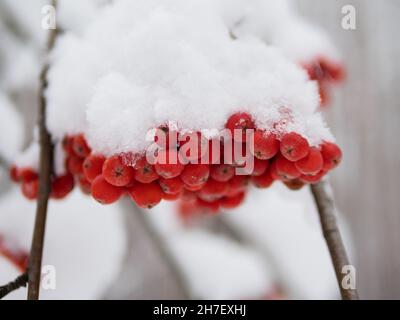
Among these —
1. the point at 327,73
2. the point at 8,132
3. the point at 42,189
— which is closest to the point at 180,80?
the point at 42,189

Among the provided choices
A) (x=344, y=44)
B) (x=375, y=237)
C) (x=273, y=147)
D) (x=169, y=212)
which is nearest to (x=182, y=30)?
(x=273, y=147)

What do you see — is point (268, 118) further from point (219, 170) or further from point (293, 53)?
point (293, 53)

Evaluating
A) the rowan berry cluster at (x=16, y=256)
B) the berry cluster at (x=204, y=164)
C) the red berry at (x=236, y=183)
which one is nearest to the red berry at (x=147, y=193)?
the berry cluster at (x=204, y=164)

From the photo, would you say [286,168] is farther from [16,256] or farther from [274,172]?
[16,256]

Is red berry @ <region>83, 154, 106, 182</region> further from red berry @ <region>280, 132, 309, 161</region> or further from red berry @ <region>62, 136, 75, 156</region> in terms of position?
red berry @ <region>280, 132, 309, 161</region>

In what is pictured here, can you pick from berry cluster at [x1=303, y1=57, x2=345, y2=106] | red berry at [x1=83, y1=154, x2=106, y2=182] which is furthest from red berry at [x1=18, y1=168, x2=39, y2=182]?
berry cluster at [x1=303, y1=57, x2=345, y2=106]

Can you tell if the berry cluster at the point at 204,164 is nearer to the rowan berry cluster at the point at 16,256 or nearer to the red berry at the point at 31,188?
the red berry at the point at 31,188
